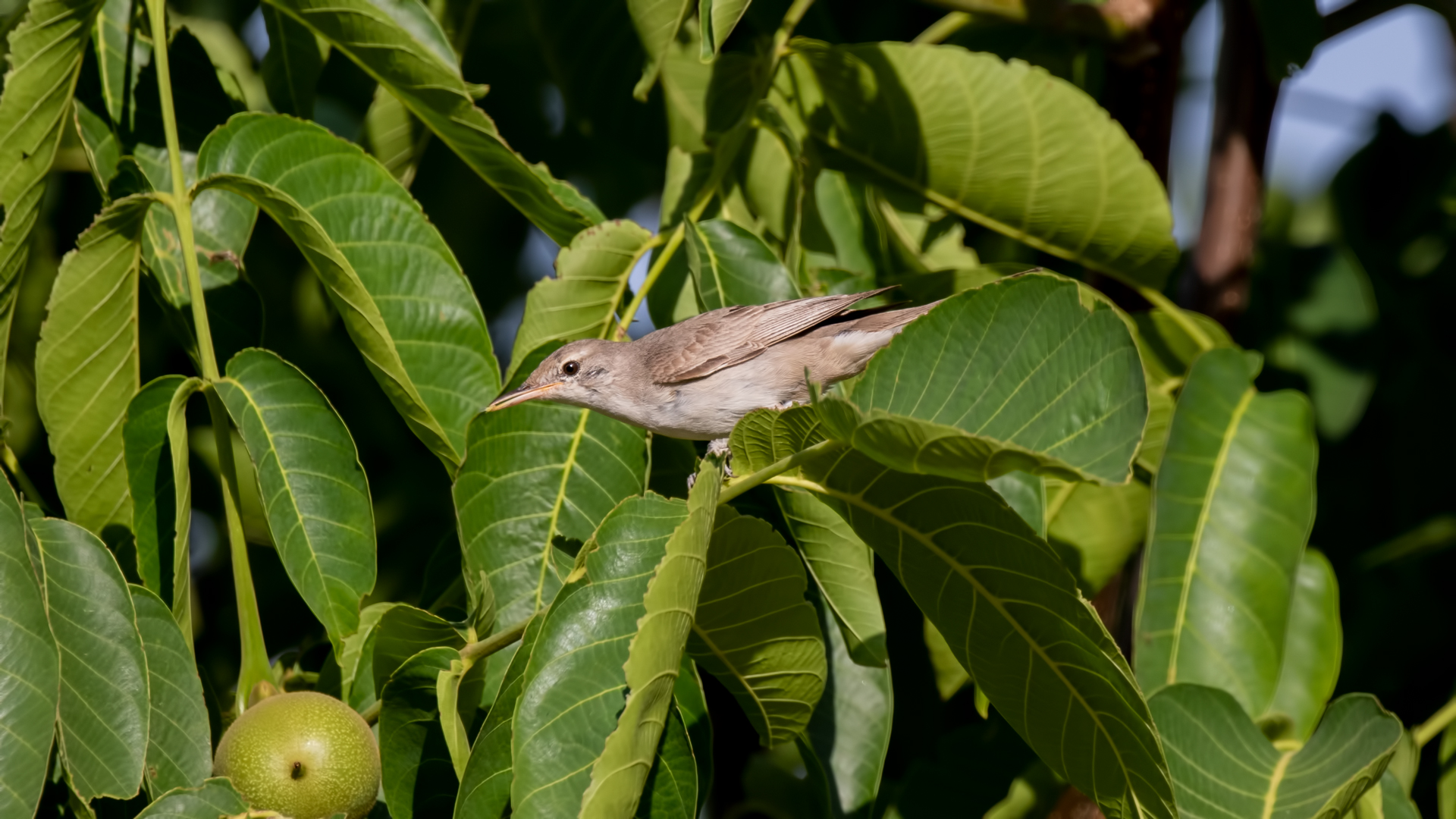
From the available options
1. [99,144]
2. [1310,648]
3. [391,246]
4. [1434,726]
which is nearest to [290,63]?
[99,144]

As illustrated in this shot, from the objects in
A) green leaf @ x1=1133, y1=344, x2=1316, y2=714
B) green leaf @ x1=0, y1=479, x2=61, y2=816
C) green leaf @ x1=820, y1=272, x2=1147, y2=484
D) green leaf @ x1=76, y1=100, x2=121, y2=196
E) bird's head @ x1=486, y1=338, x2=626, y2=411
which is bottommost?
green leaf @ x1=1133, y1=344, x2=1316, y2=714

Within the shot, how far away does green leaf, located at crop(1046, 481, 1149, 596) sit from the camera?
317 centimetres

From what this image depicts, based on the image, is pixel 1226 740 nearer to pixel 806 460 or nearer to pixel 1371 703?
pixel 1371 703

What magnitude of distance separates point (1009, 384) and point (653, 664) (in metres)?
0.63

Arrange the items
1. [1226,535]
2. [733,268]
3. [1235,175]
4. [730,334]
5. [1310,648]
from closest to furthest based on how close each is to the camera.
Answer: [733,268], [1226,535], [1310,648], [730,334], [1235,175]

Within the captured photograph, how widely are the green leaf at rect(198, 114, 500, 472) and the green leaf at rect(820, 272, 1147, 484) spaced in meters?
0.99

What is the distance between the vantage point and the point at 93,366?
250 centimetres

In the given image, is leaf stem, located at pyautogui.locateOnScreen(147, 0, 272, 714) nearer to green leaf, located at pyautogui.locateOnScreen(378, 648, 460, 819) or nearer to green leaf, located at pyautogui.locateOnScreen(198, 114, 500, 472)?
green leaf, located at pyautogui.locateOnScreen(198, 114, 500, 472)

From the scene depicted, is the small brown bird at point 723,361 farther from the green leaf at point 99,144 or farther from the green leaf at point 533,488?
the green leaf at point 99,144

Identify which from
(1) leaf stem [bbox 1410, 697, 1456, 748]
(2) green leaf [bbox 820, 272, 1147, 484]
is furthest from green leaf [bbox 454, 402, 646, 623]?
(1) leaf stem [bbox 1410, 697, 1456, 748]

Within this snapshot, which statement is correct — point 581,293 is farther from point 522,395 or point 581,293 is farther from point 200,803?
point 200,803

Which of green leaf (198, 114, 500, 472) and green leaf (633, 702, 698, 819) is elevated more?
green leaf (198, 114, 500, 472)

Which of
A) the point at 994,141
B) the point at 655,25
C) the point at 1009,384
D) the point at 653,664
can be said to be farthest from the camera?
the point at 994,141

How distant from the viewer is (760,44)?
3.10 m
